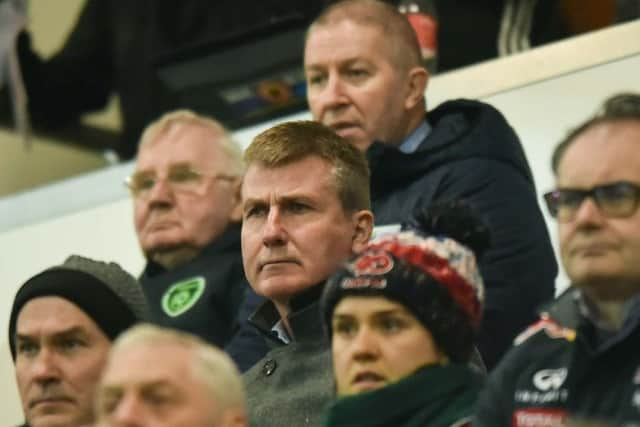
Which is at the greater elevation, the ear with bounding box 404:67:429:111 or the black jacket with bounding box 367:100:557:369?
the ear with bounding box 404:67:429:111

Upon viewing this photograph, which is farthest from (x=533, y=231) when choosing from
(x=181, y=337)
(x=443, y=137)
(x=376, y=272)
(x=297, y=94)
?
(x=297, y=94)

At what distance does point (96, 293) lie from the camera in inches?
170

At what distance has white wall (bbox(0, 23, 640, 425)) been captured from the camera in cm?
531

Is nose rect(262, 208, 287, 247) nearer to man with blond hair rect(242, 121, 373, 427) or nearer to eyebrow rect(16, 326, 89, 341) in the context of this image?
man with blond hair rect(242, 121, 373, 427)

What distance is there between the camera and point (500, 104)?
5.48 meters

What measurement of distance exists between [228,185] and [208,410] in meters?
1.93

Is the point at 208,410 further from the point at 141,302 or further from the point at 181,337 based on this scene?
the point at 141,302

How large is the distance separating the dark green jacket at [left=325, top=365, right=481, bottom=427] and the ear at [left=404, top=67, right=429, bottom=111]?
4.32 feet

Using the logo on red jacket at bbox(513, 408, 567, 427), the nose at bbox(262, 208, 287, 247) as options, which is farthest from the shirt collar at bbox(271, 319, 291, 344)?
the logo on red jacket at bbox(513, 408, 567, 427)

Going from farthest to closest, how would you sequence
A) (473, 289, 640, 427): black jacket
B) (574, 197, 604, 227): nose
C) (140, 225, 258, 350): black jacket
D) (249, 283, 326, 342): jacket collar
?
(140, 225, 258, 350): black jacket
(249, 283, 326, 342): jacket collar
(574, 197, 604, 227): nose
(473, 289, 640, 427): black jacket

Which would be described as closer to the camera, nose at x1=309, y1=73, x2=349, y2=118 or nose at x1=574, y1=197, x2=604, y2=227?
nose at x1=574, y1=197, x2=604, y2=227

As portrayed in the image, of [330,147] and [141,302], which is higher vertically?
[330,147]

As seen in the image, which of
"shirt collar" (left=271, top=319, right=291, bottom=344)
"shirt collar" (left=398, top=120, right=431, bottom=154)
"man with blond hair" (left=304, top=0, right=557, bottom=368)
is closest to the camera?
"shirt collar" (left=271, top=319, right=291, bottom=344)

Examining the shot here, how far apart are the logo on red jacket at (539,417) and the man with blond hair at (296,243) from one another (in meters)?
0.58
